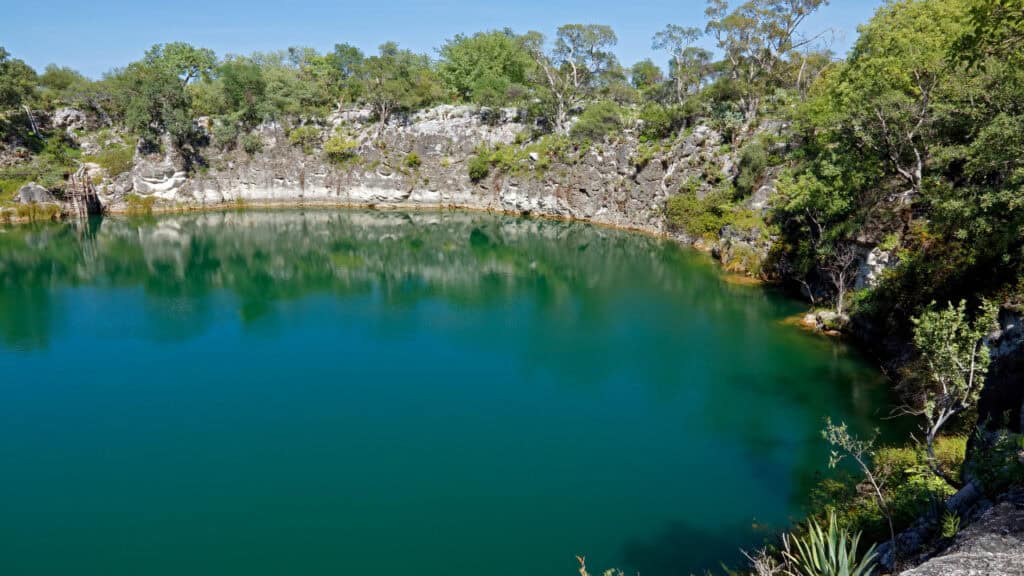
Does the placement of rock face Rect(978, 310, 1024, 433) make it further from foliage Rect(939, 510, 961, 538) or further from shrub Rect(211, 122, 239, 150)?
shrub Rect(211, 122, 239, 150)

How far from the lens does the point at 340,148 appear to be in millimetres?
67188

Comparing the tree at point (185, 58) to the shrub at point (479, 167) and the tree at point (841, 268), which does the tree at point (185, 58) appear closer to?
the shrub at point (479, 167)

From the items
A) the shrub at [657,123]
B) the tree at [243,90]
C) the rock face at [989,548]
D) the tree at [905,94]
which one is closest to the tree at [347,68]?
the tree at [243,90]

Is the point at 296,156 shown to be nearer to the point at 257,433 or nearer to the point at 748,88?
the point at 748,88

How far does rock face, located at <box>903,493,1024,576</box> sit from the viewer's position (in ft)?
19.3

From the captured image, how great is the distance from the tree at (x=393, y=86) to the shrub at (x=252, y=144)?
549 inches

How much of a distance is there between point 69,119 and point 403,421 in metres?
74.5

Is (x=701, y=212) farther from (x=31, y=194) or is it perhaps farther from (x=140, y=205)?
(x=31, y=194)

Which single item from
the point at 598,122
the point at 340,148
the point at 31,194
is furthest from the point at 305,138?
the point at 598,122

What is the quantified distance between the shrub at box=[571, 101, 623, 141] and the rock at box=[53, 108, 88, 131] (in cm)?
6029

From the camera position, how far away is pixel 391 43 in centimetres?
7494

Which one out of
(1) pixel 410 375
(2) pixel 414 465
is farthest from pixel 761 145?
(2) pixel 414 465

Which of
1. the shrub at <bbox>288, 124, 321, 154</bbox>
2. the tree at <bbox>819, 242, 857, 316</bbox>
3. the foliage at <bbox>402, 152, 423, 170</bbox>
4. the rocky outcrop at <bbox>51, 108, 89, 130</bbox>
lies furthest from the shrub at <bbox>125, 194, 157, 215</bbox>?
the tree at <bbox>819, 242, 857, 316</bbox>

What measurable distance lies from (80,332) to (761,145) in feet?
152
